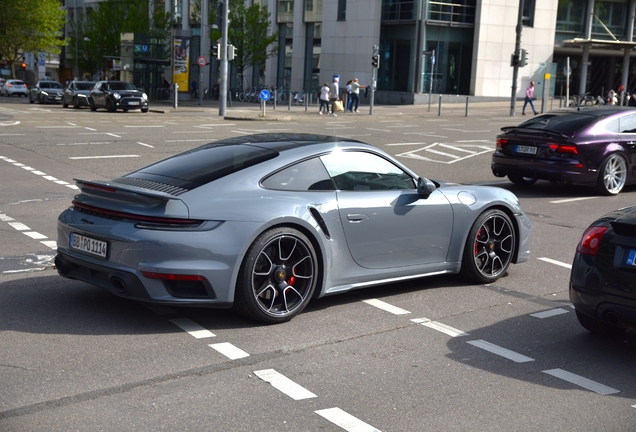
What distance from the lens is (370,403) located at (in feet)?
15.8

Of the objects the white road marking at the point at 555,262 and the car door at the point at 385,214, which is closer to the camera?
the car door at the point at 385,214

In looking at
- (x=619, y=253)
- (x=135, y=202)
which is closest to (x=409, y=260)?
(x=619, y=253)

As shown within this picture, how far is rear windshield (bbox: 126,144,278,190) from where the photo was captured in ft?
21.2

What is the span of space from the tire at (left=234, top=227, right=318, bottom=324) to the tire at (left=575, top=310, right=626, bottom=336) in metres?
1.99

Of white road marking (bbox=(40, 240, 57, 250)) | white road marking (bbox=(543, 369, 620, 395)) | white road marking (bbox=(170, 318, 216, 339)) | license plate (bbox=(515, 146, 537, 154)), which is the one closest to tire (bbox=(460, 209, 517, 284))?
white road marking (bbox=(543, 369, 620, 395))

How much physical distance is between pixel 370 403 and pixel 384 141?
2002 cm

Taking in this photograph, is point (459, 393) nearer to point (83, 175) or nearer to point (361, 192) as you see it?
point (361, 192)

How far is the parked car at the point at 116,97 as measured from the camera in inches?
1610

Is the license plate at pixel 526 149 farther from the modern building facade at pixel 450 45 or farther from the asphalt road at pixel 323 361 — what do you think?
the modern building facade at pixel 450 45

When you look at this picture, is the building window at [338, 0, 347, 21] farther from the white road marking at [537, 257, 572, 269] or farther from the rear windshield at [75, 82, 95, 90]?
the white road marking at [537, 257, 572, 269]

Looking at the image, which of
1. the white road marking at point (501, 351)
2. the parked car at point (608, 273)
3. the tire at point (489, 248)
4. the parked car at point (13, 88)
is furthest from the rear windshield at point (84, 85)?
the parked car at point (608, 273)

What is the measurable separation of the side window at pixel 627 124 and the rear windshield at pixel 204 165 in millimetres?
9670

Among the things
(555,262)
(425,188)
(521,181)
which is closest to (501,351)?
(425,188)

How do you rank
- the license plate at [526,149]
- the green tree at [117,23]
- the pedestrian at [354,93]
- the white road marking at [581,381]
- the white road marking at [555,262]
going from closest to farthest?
the white road marking at [581,381] → the white road marking at [555,262] → the license plate at [526,149] → the pedestrian at [354,93] → the green tree at [117,23]
